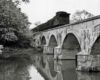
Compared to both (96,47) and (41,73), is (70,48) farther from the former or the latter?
(41,73)

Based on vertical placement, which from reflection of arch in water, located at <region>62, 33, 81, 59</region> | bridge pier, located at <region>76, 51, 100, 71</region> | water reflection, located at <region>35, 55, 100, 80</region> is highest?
reflection of arch in water, located at <region>62, 33, 81, 59</region>

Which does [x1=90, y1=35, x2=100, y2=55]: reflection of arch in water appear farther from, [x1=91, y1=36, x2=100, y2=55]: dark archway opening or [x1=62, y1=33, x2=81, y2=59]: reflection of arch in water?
[x1=62, y1=33, x2=81, y2=59]: reflection of arch in water

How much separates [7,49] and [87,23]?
58.4ft

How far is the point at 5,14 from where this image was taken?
944 cm

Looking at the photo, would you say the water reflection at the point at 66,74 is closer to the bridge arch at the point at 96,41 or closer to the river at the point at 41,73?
the river at the point at 41,73

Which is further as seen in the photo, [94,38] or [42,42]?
[42,42]

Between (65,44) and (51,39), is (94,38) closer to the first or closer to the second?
(65,44)

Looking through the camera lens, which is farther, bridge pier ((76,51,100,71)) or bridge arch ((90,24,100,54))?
bridge pier ((76,51,100,71))

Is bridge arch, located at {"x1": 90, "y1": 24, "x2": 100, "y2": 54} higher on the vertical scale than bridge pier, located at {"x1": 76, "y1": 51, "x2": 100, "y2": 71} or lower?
higher

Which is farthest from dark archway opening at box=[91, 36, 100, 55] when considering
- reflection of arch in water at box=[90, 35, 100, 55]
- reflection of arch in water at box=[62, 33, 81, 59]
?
reflection of arch in water at box=[62, 33, 81, 59]

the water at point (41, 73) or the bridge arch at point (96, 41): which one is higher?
the bridge arch at point (96, 41)

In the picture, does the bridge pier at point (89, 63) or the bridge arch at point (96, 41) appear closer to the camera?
the bridge arch at point (96, 41)

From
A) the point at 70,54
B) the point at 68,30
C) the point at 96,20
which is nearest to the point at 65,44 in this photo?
the point at 70,54

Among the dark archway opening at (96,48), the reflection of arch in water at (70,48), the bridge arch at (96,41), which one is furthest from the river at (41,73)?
the reflection of arch in water at (70,48)
